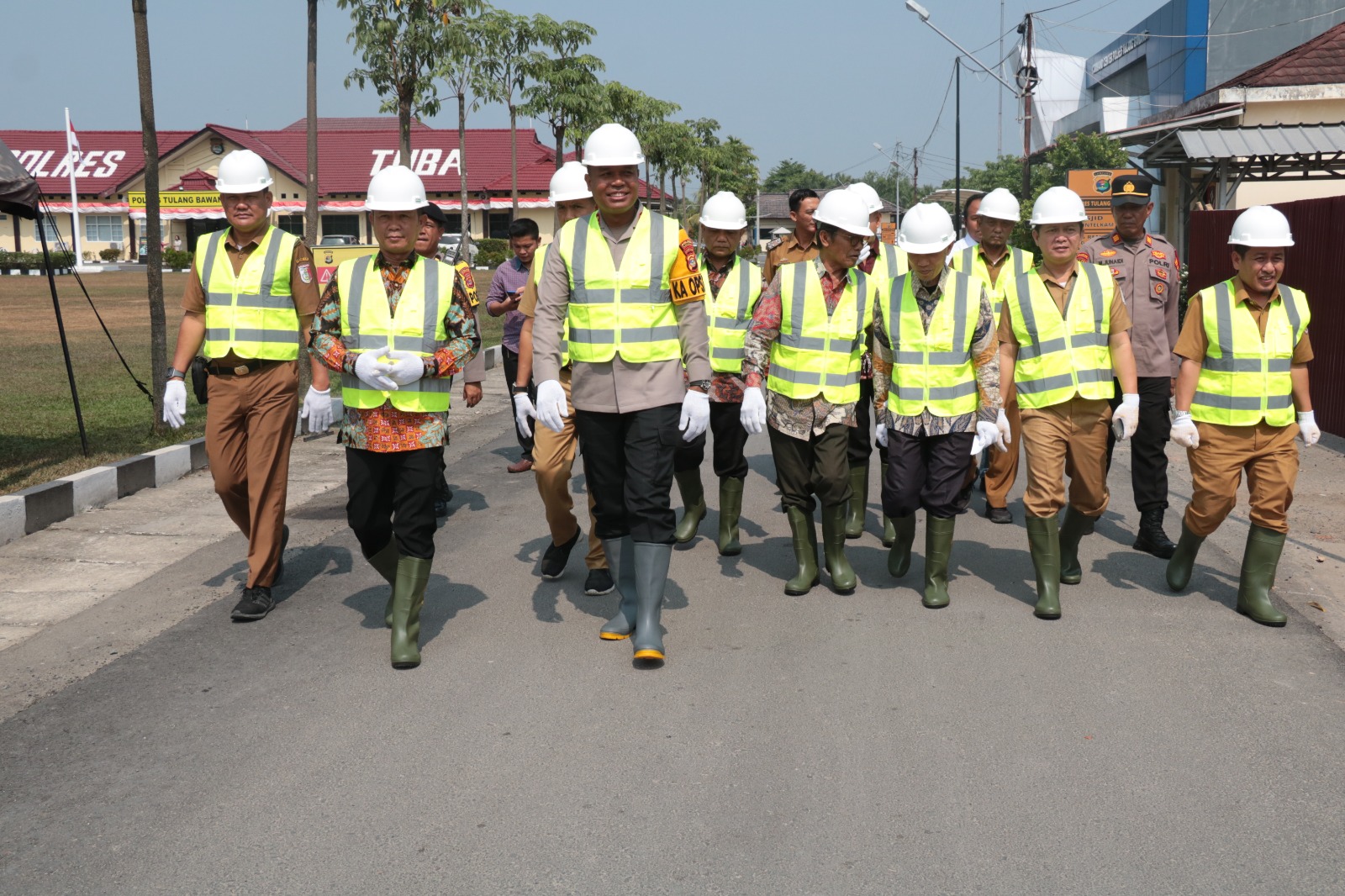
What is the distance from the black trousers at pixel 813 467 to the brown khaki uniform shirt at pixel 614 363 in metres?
1.04

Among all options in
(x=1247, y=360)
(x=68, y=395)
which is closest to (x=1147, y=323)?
(x=1247, y=360)

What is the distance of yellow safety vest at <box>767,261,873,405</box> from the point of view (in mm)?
6477

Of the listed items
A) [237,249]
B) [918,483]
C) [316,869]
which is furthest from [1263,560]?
[237,249]

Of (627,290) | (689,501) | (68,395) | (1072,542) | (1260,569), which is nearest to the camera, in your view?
(627,290)

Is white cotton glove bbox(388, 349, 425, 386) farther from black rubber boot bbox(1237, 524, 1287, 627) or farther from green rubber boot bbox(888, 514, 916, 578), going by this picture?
black rubber boot bbox(1237, 524, 1287, 627)

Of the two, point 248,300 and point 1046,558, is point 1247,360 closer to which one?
point 1046,558

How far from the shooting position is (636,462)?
559cm

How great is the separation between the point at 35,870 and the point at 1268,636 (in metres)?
4.97

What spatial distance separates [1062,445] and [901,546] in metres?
0.98

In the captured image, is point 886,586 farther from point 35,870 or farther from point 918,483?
point 35,870

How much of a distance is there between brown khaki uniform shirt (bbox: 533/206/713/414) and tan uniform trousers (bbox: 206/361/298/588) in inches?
61.3

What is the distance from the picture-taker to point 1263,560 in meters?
6.17

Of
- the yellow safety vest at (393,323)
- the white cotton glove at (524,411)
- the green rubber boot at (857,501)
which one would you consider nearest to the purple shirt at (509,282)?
the green rubber boot at (857,501)

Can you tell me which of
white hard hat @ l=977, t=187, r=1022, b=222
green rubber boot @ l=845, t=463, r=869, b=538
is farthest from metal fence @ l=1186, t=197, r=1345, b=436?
green rubber boot @ l=845, t=463, r=869, b=538
